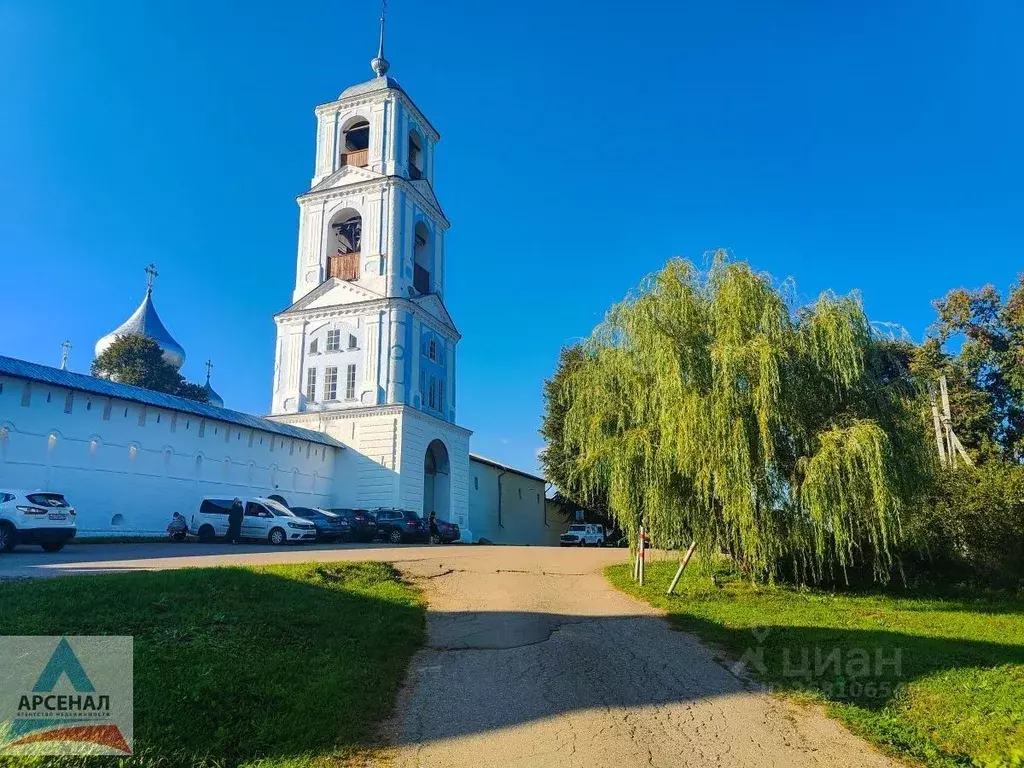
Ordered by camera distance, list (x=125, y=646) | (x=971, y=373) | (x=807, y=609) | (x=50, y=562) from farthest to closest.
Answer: (x=971, y=373) → (x=50, y=562) → (x=807, y=609) → (x=125, y=646)

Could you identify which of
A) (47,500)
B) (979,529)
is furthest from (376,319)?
(979,529)

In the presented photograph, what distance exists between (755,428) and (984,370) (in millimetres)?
21425

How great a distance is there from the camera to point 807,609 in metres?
12.9

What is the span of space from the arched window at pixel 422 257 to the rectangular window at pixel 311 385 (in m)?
7.34

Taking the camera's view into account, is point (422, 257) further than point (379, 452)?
Yes

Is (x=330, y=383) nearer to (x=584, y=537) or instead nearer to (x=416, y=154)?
(x=416, y=154)

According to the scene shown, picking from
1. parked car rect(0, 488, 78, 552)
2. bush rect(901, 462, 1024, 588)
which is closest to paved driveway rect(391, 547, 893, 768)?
bush rect(901, 462, 1024, 588)

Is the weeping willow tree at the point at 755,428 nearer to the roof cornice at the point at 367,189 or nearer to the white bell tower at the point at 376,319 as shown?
the white bell tower at the point at 376,319

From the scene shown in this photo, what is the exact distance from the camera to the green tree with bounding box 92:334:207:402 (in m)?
47.2

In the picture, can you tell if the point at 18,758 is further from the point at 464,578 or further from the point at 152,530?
the point at 152,530

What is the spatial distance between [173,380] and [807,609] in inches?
1847

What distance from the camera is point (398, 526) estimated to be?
29.5 m

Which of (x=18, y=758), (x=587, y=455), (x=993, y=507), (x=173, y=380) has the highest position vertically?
(x=173, y=380)

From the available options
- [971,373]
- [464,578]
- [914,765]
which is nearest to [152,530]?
[464,578]
